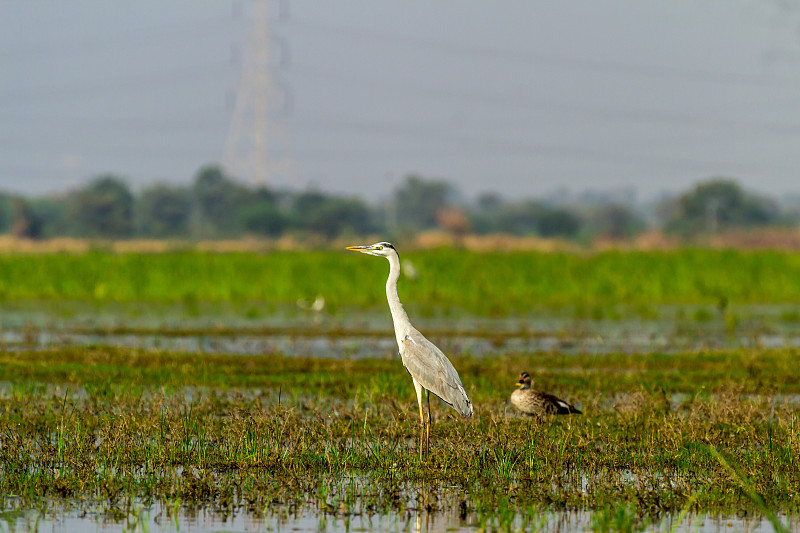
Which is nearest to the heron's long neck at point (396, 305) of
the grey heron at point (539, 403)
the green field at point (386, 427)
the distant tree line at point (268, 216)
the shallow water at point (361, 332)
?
the green field at point (386, 427)

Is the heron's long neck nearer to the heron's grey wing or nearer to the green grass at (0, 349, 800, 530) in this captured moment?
the heron's grey wing

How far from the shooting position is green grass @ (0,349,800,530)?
8.02m

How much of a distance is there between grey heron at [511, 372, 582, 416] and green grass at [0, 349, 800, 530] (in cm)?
14

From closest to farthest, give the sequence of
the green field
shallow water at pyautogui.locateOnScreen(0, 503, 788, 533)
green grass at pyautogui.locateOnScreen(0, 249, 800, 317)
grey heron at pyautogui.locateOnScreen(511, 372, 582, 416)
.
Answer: shallow water at pyautogui.locateOnScreen(0, 503, 788, 533), the green field, grey heron at pyautogui.locateOnScreen(511, 372, 582, 416), green grass at pyautogui.locateOnScreen(0, 249, 800, 317)

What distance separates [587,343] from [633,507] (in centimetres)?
1272

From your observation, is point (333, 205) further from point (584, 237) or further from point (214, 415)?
point (214, 415)

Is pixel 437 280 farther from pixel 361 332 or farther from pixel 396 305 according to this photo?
pixel 396 305

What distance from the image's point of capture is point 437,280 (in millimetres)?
33875

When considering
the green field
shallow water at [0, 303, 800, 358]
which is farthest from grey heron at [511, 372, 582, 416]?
shallow water at [0, 303, 800, 358]

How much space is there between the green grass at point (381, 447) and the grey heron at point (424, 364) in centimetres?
34

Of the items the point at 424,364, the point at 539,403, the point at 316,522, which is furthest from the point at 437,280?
the point at 316,522

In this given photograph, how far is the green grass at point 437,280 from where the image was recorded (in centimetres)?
3200

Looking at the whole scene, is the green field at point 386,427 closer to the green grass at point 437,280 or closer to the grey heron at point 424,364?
the grey heron at point 424,364

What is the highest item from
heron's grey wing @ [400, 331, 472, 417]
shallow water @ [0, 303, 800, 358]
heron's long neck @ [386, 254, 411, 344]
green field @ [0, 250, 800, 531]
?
heron's long neck @ [386, 254, 411, 344]
